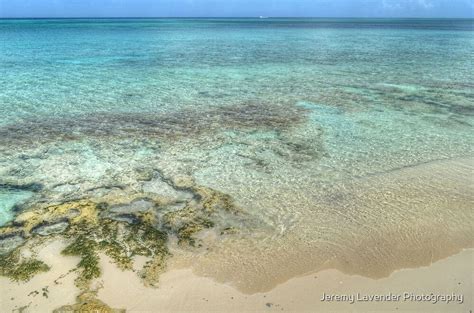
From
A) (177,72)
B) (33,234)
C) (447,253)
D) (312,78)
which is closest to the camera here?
(447,253)

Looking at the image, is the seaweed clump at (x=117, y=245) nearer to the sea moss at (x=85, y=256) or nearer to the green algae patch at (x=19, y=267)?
the sea moss at (x=85, y=256)

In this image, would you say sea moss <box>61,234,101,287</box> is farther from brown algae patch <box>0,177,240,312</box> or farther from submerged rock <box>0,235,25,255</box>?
submerged rock <box>0,235,25,255</box>

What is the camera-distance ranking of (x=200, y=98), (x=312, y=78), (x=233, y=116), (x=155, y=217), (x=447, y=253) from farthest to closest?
(x=312, y=78), (x=200, y=98), (x=233, y=116), (x=155, y=217), (x=447, y=253)

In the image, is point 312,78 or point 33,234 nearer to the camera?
point 33,234

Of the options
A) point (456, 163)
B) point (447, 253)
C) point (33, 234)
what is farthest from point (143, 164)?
point (456, 163)

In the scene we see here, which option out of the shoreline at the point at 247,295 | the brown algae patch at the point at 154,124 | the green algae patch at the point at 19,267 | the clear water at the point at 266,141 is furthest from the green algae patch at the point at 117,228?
the brown algae patch at the point at 154,124

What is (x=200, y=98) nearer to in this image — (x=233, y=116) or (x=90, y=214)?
(x=233, y=116)

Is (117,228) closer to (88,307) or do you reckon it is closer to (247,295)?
(88,307)
